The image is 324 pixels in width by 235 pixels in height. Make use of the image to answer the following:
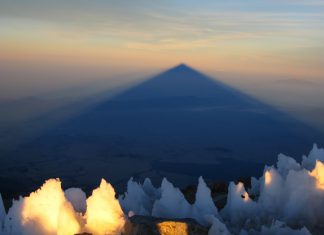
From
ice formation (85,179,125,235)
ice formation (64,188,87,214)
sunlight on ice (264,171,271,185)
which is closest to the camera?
ice formation (85,179,125,235)

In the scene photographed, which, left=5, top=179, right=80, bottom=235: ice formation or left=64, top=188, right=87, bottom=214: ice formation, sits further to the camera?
left=64, top=188, right=87, bottom=214: ice formation

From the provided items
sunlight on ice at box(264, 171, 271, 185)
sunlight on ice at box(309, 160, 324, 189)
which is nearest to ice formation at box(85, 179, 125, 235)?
sunlight on ice at box(264, 171, 271, 185)

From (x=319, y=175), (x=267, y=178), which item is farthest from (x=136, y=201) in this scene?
(x=319, y=175)

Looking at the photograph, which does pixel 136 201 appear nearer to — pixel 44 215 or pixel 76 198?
pixel 76 198

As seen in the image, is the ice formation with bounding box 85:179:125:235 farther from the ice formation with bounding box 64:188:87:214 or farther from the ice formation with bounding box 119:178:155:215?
the ice formation with bounding box 119:178:155:215

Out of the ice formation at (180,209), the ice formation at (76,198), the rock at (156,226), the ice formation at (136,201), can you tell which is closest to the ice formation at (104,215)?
the ice formation at (180,209)

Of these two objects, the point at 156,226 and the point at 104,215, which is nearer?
the point at 156,226
